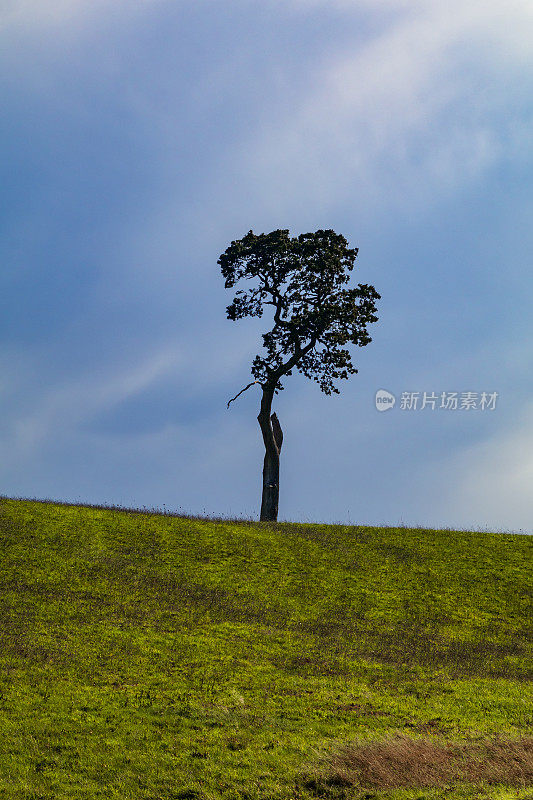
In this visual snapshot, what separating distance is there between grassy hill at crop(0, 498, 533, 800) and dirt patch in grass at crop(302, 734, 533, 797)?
5 centimetres

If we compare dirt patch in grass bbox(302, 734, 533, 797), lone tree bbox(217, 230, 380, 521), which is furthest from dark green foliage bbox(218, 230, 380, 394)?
dirt patch in grass bbox(302, 734, 533, 797)

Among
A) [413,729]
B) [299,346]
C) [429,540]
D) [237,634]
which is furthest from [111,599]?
[299,346]

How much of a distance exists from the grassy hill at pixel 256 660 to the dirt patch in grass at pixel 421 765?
0.16 feet

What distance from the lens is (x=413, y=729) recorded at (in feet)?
54.0

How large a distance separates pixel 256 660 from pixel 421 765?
7947 mm

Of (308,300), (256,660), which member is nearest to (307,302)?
(308,300)

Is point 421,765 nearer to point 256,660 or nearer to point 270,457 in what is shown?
point 256,660

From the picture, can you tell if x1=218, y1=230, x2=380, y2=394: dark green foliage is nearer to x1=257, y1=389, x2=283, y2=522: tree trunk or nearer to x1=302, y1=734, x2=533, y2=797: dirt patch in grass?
x1=257, y1=389, x2=283, y2=522: tree trunk

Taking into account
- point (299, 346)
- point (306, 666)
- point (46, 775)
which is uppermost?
point (299, 346)

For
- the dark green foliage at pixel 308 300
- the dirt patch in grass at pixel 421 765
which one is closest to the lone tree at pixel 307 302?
the dark green foliage at pixel 308 300

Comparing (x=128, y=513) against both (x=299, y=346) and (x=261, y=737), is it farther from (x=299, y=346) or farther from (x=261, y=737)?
(x=261, y=737)

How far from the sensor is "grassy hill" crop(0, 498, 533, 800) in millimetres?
13852

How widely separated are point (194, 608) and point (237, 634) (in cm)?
282

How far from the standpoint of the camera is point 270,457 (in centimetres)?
4331
